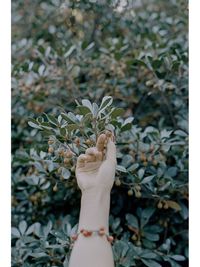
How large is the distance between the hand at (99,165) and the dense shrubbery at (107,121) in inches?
4.3

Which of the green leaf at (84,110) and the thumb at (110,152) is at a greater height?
the green leaf at (84,110)

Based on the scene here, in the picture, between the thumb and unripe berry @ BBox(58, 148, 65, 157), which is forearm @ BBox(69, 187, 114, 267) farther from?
unripe berry @ BBox(58, 148, 65, 157)

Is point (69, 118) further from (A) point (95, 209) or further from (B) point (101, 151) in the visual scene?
(A) point (95, 209)

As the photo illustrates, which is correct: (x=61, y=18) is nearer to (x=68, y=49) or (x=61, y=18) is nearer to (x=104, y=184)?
(x=68, y=49)

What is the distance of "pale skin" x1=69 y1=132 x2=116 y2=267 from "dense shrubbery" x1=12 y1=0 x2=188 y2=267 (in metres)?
0.12

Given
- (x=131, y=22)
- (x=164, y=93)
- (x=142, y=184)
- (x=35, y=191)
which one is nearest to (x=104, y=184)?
(x=142, y=184)

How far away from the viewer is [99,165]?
1.35 meters

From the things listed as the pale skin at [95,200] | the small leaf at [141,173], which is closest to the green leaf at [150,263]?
the small leaf at [141,173]

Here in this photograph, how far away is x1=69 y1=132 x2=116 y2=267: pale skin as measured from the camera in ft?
4.26

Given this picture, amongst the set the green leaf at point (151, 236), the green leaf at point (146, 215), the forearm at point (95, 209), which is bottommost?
the green leaf at point (151, 236)

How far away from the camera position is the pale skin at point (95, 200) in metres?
1.30

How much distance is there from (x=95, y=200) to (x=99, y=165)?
3.4 inches

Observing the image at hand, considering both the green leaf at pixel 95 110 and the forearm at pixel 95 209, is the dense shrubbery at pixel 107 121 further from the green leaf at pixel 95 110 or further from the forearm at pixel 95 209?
the forearm at pixel 95 209

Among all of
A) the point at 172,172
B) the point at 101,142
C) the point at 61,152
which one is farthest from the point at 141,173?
the point at 101,142
